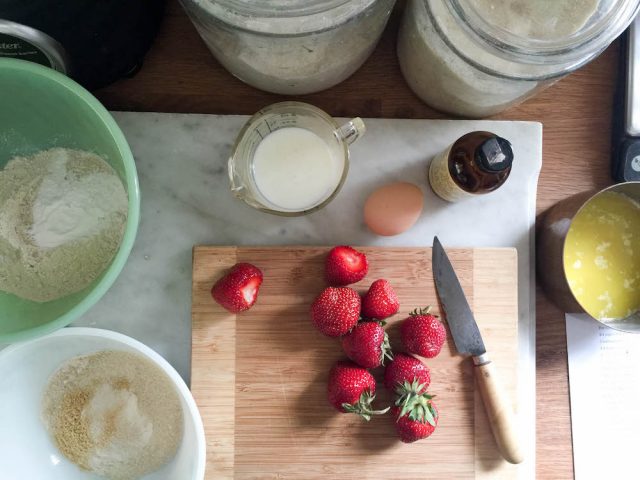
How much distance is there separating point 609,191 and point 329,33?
18.8 inches

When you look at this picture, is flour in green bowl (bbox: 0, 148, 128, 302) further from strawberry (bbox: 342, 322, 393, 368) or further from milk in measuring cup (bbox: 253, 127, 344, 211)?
strawberry (bbox: 342, 322, 393, 368)

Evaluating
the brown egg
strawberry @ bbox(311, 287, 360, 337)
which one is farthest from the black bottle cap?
strawberry @ bbox(311, 287, 360, 337)

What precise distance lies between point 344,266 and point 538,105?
0.41 m

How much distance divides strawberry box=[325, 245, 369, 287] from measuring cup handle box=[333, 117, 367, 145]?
16 centimetres

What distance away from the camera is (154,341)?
939mm

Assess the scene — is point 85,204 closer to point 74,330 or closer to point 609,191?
point 74,330

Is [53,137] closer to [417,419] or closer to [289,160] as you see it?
[289,160]

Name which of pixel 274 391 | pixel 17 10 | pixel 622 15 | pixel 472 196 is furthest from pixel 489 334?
pixel 17 10

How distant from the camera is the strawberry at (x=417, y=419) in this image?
87 centimetres

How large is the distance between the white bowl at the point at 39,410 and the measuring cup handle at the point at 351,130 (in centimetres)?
39

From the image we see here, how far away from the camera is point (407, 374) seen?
88 centimetres

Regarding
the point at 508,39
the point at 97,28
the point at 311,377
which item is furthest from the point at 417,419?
the point at 97,28

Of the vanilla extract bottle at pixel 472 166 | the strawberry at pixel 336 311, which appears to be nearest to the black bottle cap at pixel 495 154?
the vanilla extract bottle at pixel 472 166

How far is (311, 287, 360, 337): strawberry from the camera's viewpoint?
0.87 meters
